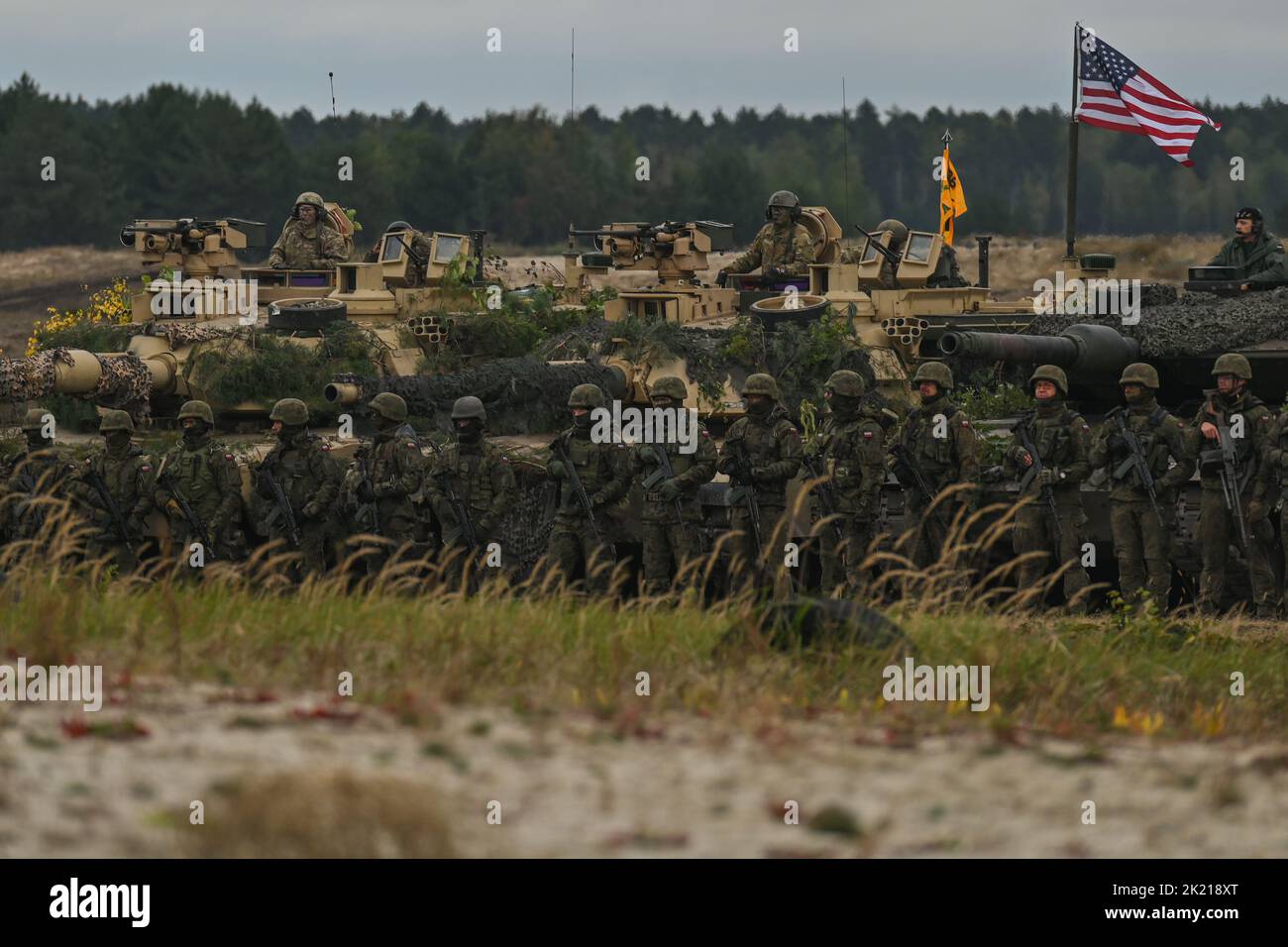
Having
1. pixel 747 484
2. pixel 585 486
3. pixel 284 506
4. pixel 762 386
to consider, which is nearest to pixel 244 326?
pixel 284 506

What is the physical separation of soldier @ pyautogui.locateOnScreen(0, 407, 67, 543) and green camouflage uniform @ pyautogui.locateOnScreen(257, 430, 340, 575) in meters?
1.62

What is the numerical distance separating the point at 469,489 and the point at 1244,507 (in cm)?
550

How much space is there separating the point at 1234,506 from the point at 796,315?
455 centimetres

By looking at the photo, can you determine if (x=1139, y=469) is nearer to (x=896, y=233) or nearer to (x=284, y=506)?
(x=896, y=233)

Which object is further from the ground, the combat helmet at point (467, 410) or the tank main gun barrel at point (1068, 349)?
the tank main gun barrel at point (1068, 349)

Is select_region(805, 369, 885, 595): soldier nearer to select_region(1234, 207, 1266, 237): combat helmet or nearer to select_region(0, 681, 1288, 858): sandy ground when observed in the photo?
select_region(1234, 207, 1266, 237): combat helmet

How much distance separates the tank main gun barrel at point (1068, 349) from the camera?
1512 centimetres

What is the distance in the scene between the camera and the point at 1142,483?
14.2 m

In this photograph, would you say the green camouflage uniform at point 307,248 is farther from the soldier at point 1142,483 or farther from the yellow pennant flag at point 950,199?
the soldier at point 1142,483

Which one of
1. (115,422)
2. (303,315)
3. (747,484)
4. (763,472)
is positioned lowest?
(747,484)

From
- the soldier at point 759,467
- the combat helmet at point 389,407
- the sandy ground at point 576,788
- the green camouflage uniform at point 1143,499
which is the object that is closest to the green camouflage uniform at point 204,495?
the combat helmet at point 389,407

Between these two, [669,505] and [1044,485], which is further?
[669,505]

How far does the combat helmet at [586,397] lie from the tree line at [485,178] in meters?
38.5
